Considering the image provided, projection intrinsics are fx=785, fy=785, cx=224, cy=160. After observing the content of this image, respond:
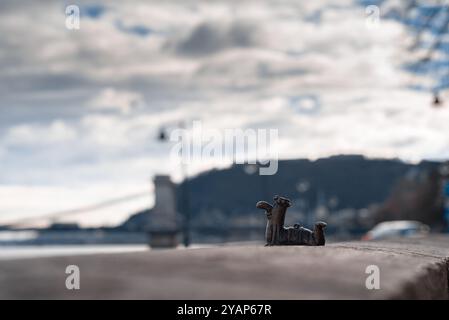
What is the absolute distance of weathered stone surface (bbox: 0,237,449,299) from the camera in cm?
241

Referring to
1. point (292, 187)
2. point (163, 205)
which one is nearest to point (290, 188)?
point (292, 187)

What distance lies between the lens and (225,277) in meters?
2.76

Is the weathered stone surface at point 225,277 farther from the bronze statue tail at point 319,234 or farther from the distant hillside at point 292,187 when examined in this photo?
the distant hillside at point 292,187

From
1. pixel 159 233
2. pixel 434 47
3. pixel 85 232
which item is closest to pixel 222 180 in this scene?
pixel 85 232

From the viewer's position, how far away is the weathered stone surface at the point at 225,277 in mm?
2412

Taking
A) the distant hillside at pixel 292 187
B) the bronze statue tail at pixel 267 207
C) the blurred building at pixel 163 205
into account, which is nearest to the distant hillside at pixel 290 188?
the distant hillside at pixel 292 187

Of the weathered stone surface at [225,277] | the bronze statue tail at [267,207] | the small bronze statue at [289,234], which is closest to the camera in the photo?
the weathered stone surface at [225,277]

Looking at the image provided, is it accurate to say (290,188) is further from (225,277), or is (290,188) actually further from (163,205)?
(225,277)

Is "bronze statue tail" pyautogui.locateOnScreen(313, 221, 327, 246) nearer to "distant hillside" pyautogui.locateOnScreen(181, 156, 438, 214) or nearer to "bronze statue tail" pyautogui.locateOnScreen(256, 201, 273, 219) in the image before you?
"bronze statue tail" pyautogui.locateOnScreen(256, 201, 273, 219)

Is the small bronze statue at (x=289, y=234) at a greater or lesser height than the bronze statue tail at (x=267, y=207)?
lesser

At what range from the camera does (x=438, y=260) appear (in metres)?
3.96

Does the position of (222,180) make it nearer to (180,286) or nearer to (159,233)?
(159,233)

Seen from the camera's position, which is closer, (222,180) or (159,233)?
(159,233)
